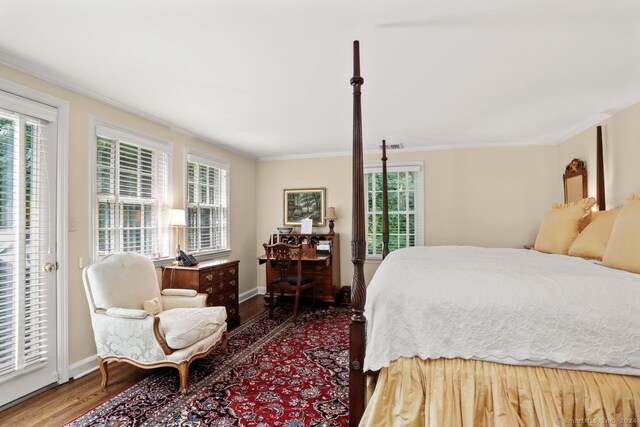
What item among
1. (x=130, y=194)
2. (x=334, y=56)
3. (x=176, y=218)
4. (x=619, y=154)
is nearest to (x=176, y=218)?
(x=176, y=218)

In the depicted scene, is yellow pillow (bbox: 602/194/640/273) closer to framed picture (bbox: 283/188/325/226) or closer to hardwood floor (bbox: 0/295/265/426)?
hardwood floor (bbox: 0/295/265/426)

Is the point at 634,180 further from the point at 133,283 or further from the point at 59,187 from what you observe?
the point at 59,187

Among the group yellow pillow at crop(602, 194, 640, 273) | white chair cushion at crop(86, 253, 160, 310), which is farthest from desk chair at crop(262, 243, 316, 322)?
yellow pillow at crop(602, 194, 640, 273)

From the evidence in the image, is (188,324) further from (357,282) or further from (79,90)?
(79,90)

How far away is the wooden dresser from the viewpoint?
3.34 m

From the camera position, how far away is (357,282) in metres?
1.79

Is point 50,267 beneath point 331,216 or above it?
beneath

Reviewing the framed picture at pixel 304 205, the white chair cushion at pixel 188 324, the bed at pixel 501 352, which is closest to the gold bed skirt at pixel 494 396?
the bed at pixel 501 352

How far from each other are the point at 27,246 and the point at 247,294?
3.25m

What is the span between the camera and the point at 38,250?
239cm

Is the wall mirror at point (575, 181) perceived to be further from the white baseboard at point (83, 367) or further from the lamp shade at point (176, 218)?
the white baseboard at point (83, 367)

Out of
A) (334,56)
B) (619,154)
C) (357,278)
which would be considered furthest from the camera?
(619,154)

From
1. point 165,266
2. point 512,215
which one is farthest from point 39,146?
point 512,215

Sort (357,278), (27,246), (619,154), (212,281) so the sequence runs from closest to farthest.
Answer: (357,278), (27,246), (619,154), (212,281)
